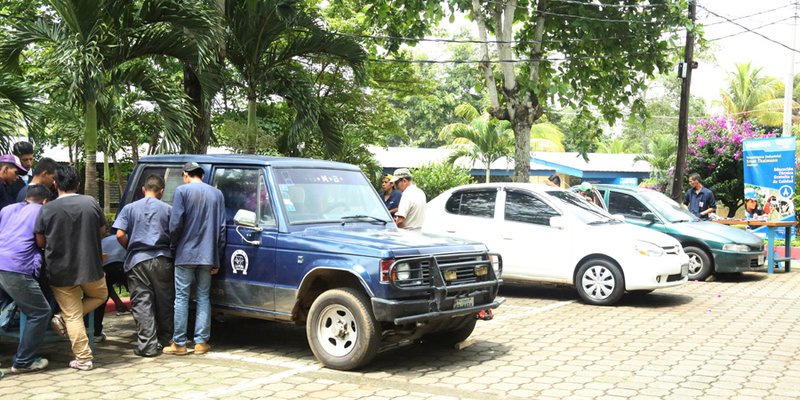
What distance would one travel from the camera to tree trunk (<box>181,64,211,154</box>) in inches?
507

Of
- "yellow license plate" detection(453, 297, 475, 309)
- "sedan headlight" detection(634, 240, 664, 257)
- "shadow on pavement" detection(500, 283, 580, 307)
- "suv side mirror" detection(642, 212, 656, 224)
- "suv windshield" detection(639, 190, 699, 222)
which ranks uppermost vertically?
"suv windshield" detection(639, 190, 699, 222)

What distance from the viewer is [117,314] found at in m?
9.82

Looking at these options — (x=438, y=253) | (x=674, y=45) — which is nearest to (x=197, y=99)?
(x=438, y=253)

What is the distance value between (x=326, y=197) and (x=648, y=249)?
4.99 meters

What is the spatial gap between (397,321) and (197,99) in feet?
26.0

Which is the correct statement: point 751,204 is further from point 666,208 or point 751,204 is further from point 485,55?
point 485,55

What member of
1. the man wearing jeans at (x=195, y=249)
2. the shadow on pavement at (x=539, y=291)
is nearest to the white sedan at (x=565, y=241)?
the shadow on pavement at (x=539, y=291)

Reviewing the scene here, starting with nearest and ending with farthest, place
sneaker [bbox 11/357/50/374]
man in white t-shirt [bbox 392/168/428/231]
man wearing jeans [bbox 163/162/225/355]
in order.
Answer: sneaker [bbox 11/357/50/374] < man wearing jeans [bbox 163/162/225/355] < man in white t-shirt [bbox 392/168/428/231]

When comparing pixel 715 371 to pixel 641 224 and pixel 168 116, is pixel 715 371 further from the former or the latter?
pixel 168 116

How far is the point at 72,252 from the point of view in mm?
6812

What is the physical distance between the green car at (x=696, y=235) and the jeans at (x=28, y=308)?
388 inches

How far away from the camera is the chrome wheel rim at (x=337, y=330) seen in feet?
22.4

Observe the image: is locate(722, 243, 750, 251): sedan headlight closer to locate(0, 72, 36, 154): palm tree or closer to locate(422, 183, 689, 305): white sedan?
locate(422, 183, 689, 305): white sedan

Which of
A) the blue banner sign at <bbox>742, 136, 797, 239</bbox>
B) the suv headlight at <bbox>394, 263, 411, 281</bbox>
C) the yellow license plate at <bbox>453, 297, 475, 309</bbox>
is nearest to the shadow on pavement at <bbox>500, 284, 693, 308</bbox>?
the yellow license plate at <bbox>453, 297, 475, 309</bbox>
